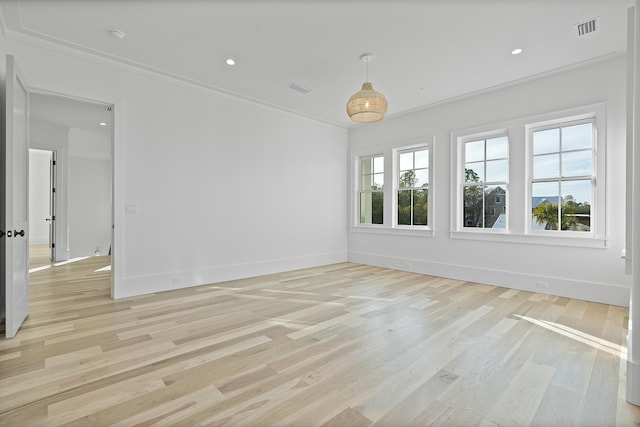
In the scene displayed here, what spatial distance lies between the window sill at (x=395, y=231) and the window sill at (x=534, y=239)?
1.61 feet

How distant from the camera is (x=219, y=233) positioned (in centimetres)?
497

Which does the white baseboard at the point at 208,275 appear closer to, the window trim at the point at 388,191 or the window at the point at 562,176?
the window trim at the point at 388,191

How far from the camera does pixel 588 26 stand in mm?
3168

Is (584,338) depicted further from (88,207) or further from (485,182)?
(88,207)

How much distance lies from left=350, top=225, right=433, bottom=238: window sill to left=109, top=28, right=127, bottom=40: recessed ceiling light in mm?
5106

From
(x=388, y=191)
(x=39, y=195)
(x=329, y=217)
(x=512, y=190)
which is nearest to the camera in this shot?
(x=512, y=190)

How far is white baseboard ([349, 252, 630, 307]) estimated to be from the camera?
12.5 feet

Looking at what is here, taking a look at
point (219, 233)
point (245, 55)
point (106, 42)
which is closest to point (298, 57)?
point (245, 55)

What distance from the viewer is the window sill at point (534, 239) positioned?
395 cm

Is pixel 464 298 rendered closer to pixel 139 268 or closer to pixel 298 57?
pixel 298 57

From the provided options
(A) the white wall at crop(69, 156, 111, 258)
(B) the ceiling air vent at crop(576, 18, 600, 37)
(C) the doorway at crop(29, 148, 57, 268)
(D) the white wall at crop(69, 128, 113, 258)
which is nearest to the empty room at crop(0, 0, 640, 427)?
(B) the ceiling air vent at crop(576, 18, 600, 37)

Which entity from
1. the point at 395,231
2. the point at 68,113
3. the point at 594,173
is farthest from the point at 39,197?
the point at 594,173

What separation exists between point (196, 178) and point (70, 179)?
20.3 feet

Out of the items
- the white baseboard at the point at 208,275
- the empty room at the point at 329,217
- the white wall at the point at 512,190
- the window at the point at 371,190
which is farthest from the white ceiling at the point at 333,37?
the white baseboard at the point at 208,275
